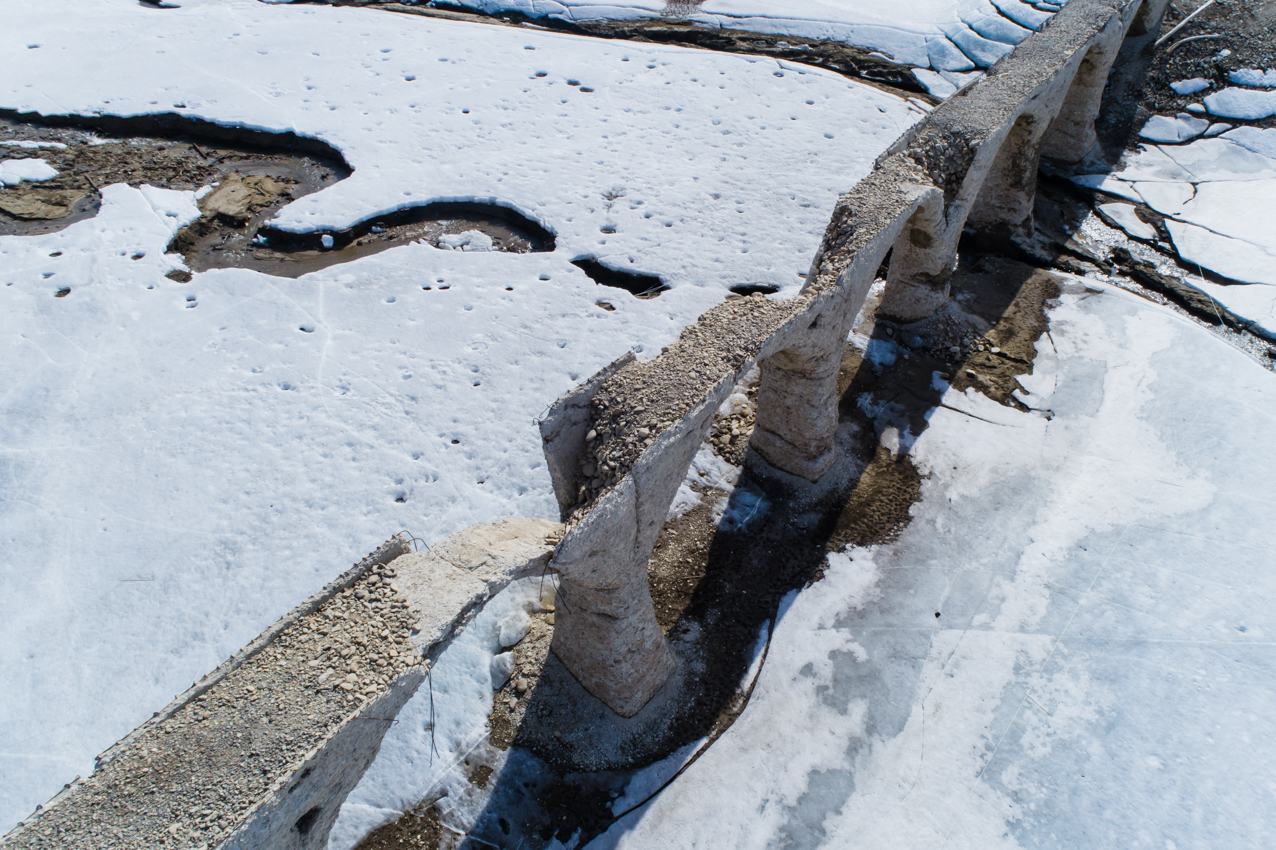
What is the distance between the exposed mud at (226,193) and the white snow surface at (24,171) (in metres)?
0.09

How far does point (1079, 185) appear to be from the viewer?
29.9 ft

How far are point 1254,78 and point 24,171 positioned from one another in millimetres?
15109

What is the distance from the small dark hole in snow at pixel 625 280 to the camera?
755cm

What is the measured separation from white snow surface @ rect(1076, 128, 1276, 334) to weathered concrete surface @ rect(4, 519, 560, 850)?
26.4 ft

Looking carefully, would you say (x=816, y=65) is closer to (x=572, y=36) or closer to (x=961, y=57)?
(x=961, y=57)

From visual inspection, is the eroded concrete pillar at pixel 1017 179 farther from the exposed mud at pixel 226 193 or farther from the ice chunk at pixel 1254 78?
the exposed mud at pixel 226 193

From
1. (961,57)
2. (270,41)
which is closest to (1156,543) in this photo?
(961,57)

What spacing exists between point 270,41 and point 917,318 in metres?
9.61

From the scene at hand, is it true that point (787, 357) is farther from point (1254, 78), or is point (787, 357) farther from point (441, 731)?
point (1254, 78)

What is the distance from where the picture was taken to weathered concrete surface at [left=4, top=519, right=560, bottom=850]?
2.71 metres

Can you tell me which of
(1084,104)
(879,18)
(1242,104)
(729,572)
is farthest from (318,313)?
(1242,104)

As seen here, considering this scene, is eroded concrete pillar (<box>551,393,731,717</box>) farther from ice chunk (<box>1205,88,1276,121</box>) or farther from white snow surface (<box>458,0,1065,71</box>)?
ice chunk (<box>1205,88,1276,121</box>)

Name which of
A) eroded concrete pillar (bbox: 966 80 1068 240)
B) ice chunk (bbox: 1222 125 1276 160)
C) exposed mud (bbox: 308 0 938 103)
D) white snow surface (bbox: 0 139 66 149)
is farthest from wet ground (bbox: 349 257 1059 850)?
white snow surface (bbox: 0 139 66 149)

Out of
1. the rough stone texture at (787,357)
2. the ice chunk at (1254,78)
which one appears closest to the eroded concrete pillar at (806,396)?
the rough stone texture at (787,357)
